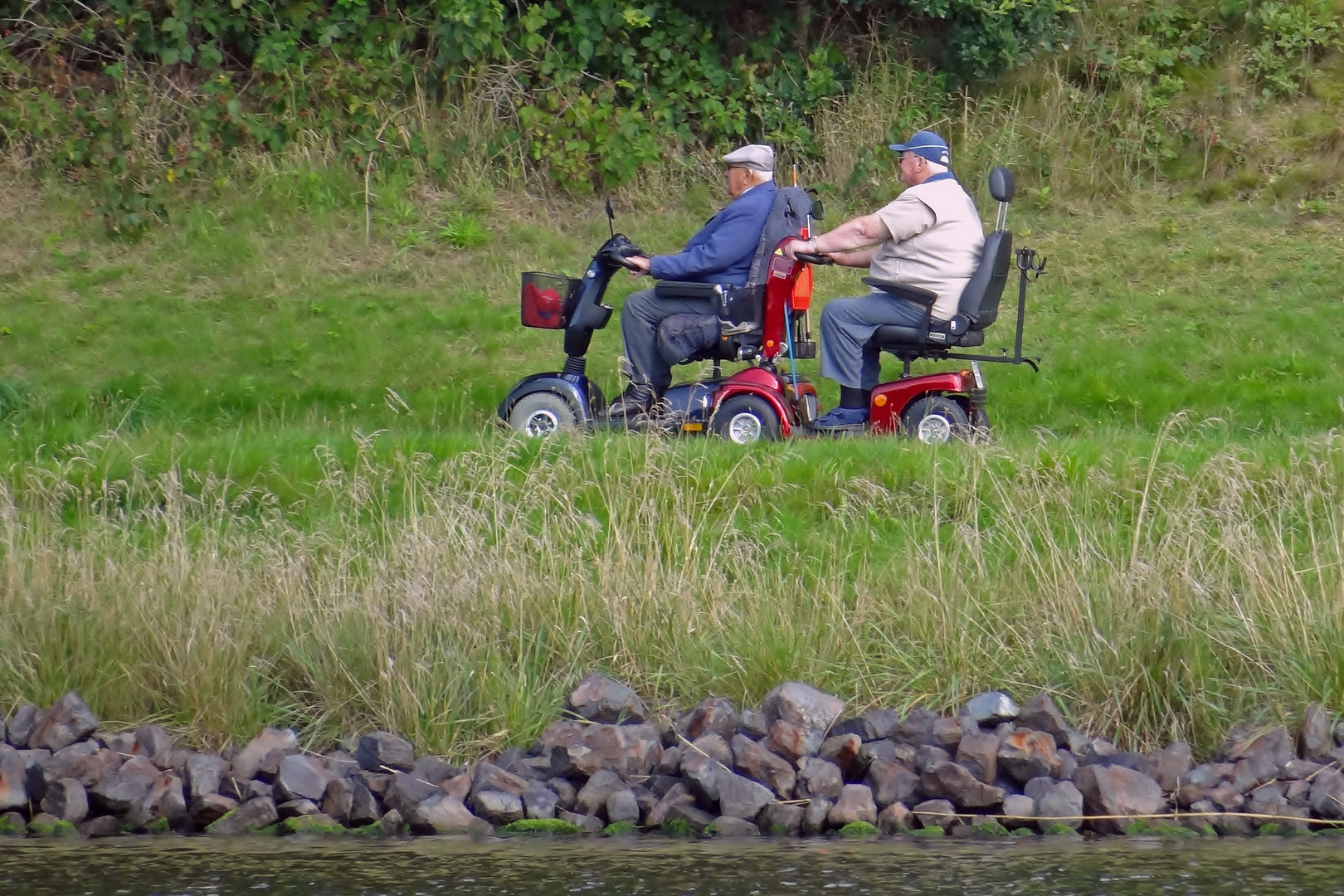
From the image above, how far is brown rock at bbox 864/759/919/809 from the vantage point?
6.40 m

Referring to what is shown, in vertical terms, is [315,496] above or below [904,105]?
below

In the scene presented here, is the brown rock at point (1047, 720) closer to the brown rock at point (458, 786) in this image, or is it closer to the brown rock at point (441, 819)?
the brown rock at point (458, 786)

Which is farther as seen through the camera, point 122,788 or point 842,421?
point 842,421

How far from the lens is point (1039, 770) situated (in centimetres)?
645

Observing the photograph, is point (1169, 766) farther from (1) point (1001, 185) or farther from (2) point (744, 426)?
(1) point (1001, 185)

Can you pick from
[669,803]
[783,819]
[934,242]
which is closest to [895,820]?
[783,819]

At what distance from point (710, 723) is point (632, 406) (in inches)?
138

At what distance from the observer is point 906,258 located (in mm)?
9789

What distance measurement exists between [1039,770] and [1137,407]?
5522mm

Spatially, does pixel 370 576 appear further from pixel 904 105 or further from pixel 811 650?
pixel 904 105

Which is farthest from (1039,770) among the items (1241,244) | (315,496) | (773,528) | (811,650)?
(1241,244)

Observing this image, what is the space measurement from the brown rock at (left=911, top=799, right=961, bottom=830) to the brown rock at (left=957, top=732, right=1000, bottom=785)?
162 millimetres

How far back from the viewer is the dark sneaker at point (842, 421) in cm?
980

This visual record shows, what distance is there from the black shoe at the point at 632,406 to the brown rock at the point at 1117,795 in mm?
4046
